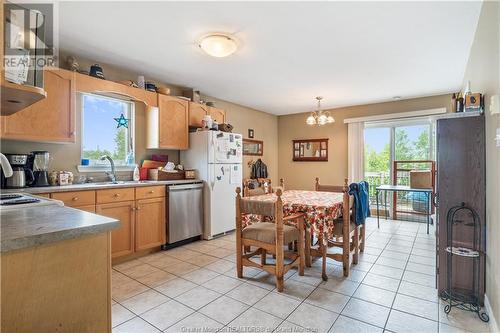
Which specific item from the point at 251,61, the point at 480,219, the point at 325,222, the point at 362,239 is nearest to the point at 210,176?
the point at 251,61

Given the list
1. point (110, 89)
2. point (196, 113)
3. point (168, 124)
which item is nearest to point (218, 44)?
point (110, 89)

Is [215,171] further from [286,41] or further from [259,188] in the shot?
[286,41]

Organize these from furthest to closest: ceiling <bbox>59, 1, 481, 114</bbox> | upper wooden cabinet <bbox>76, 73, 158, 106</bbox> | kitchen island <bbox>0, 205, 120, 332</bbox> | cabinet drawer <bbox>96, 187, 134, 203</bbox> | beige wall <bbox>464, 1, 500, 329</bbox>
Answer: upper wooden cabinet <bbox>76, 73, 158, 106</bbox>
cabinet drawer <bbox>96, 187, 134, 203</bbox>
ceiling <bbox>59, 1, 481, 114</bbox>
beige wall <bbox>464, 1, 500, 329</bbox>
kitchen island <bbox>0, 205, 120, 332</bbox>

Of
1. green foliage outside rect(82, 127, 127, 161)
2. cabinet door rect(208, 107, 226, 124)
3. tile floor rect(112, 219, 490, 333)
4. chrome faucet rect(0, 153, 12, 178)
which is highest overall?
cabinet door rect(208, 107, 226, 124)

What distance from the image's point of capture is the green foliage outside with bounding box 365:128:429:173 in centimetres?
502

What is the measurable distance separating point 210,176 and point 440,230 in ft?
9.18

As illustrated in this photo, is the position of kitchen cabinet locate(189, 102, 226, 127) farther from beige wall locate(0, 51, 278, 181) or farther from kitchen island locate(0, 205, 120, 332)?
kitchen island locate(0, 205, 120, 332)

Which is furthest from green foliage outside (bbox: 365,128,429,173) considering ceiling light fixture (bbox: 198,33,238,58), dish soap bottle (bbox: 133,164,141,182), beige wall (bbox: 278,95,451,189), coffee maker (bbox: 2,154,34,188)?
coffee maker (bbox: 2,154,34,188)

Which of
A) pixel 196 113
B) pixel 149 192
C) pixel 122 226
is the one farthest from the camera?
pixel 196 113

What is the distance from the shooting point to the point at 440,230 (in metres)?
2.20

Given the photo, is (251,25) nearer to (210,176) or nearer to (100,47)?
(100,47)

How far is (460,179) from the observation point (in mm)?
2104

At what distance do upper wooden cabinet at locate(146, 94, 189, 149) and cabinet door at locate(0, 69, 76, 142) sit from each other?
1.06 metres

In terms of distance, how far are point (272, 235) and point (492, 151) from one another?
1752 mm
